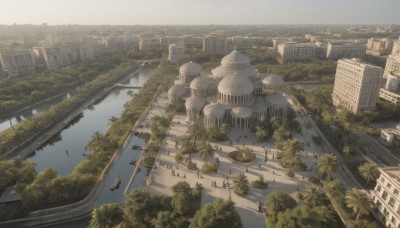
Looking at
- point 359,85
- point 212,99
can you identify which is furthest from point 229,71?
point 359,85

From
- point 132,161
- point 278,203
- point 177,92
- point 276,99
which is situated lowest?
point 132,161

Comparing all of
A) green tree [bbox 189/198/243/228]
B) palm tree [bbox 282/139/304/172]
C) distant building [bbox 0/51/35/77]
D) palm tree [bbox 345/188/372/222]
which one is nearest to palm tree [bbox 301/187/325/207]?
palm tree [bbox 345/188/372/222]

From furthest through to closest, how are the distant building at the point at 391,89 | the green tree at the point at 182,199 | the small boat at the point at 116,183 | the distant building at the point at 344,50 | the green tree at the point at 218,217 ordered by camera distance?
1. the distant building at the point at 344,50
2. the distant building at the point at 391,89
3. the small boat at the point at 116,183
4. the green tree at the point at 182,199
5. the green tree at the point at 218,217

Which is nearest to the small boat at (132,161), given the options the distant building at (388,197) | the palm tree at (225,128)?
the palm tree at (225,128)

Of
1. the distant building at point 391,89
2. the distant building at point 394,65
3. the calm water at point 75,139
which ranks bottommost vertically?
the calm water at point 75,139

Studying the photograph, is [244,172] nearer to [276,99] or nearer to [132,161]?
[132,161]

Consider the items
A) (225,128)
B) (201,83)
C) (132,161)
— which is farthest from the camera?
(201,83)

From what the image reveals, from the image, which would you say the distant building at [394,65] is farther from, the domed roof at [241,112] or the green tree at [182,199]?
the green tree at [182,199]
